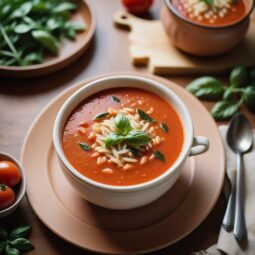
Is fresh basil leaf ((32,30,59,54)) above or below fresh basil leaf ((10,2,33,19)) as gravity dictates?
below

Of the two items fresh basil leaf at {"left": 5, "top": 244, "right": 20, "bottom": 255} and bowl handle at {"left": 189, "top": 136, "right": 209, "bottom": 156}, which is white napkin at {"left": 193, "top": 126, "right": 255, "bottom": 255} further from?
fresh basil leaf at {"left": 5, "top": 244, "right": 20, "bottom": 255}

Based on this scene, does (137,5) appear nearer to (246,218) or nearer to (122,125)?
(122,125)

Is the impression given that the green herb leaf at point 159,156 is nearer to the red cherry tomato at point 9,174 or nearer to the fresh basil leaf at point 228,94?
the red cherry tomato at point 9,174

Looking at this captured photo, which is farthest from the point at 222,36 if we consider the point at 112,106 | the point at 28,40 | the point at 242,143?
the point at 28,40

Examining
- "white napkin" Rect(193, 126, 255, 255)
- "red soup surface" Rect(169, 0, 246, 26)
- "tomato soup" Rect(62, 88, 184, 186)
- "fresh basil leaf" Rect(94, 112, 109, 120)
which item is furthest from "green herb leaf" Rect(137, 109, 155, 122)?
"red soup surface" Rect(169, 0, 246, 26)

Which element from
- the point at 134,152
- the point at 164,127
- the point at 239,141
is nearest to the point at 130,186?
the point at 134,152

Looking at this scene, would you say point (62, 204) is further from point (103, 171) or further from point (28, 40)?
point (28, 40)
